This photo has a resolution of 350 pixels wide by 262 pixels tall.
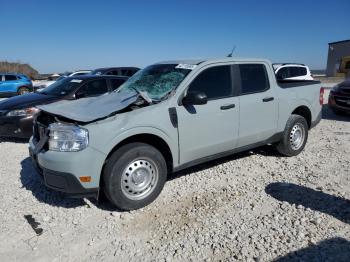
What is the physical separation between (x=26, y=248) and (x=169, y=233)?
1.48 metres

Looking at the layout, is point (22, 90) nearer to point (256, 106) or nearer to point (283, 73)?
point (283, 73)

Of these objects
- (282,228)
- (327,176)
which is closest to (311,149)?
(327,176)

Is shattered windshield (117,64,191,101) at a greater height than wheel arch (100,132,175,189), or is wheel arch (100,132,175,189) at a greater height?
shattered windshield (117,64,191,101)

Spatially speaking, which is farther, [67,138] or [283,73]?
[283,73]

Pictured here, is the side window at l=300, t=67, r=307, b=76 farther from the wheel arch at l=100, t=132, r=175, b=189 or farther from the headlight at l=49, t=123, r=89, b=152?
the headlight at l=49, t=123, r=89, b=152

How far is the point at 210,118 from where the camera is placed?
426 centimetres

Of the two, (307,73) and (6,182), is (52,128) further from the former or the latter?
(307,73)

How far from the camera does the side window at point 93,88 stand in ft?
23.8

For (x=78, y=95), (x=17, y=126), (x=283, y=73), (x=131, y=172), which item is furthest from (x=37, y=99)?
(x=283, y=73)

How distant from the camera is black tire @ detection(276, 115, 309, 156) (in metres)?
5.42

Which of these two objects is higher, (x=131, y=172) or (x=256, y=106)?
(x=256, y=106)

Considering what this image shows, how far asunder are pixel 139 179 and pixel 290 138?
10.3 ft

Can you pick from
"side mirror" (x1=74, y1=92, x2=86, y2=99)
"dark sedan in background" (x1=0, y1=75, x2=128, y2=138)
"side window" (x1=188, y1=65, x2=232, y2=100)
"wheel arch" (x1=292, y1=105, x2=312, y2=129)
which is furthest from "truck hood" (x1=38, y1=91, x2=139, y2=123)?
"wheel arch" (x1=292, y1=105, x2=312, y2=129)

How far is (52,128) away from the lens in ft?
11.6
